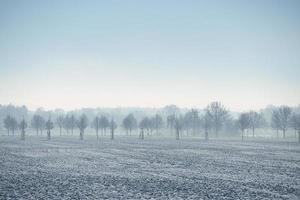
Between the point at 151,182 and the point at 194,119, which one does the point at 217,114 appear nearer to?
the point at 194,119

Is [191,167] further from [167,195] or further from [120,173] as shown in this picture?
[167,195]

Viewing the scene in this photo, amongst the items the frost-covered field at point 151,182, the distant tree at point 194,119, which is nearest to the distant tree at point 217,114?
the distant tree at point 194,119

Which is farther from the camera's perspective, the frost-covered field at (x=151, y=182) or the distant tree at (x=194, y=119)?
the distant tree at (x=194, y=119)

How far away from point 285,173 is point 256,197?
1026 cm

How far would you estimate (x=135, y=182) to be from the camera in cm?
2219

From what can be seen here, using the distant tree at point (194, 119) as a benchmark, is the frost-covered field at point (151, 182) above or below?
below

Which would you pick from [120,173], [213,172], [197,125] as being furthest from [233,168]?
[197,125]

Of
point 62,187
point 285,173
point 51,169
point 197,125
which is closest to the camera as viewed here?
point 62,187

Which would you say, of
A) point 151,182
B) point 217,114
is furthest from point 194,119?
point 151,182

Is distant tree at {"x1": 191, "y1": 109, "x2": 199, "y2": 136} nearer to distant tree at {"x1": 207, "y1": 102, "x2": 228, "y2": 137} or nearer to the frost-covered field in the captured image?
distant tree at {"x1": 207, "y1": 102, "x2": 228, "y2": 137}

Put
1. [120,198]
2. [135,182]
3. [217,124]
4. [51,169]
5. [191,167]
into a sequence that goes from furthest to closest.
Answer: [217,124] < [191,167] < [51,169] < [135,182] < [120,198]

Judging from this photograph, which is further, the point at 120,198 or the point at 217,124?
the point at 217,124

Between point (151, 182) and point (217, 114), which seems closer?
point (151, 182)

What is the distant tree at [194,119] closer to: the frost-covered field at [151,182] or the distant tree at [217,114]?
the distant tree at [217,114]
